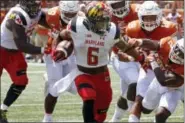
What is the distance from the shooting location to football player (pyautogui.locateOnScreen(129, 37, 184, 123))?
602 cm

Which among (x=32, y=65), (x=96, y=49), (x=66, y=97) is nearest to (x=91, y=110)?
(x=96, y=49)

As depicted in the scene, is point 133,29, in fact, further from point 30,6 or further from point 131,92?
point 30,6

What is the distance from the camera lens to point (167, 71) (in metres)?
6.16

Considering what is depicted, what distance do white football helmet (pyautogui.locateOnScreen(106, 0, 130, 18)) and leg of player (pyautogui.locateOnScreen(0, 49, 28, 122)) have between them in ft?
4.15

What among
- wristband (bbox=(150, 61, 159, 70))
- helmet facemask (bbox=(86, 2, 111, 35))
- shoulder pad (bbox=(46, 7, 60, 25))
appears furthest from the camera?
shoulder pad (bbox=(46, 7, 60, 25))

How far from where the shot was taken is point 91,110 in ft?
18.6

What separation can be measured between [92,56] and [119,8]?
6.15 feet

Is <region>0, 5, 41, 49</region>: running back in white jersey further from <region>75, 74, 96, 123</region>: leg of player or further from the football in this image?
A: <region>75, 74, 96, 123</region>: leg of player

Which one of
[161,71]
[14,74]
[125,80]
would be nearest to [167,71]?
[161,71]

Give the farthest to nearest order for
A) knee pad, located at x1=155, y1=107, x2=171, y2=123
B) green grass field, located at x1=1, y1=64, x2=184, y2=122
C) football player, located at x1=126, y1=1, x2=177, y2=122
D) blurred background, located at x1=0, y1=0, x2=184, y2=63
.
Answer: blurred background, located at x1=0, y1=0, x2=184, y2=63
green grass field, located at x1=1, y1=64, x2=184, y2=122
football player, located at x1=126, y1=1, x2=177, y2=122
knee pad, located at x1=155, y1=107, x2=171, y2=123

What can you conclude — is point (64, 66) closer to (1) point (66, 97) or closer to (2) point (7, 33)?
(2) point (7, 33)

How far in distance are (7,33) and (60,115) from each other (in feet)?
4.38

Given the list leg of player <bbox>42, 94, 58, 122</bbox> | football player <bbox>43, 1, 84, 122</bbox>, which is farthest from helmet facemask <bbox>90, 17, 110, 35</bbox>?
leg of player <bbox>42, 94, 58, 122</bbox>

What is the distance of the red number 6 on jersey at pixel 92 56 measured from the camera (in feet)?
19.3
